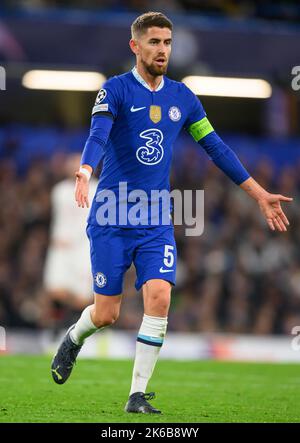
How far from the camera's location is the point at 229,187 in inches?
644

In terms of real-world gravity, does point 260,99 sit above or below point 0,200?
above

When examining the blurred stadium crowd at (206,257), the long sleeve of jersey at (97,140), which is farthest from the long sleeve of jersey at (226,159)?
the blurred stadium crowd at (206,257)

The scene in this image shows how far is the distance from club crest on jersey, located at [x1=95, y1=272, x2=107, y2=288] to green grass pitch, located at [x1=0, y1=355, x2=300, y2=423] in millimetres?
841

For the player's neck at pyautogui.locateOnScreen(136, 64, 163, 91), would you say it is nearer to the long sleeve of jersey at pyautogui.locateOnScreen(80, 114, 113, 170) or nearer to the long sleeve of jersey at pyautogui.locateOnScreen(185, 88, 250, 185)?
the long sleeve of jersey at pyautogui.locateOnScreen(185, 88, 250, 185)

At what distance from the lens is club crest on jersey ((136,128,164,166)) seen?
747cm

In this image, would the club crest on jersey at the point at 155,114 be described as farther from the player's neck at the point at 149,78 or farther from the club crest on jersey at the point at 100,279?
the club crest on jersey at the point at 100,279

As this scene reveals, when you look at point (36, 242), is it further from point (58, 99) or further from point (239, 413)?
point (239, 413)

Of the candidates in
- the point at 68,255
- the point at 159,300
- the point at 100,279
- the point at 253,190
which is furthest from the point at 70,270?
the point at 159,300

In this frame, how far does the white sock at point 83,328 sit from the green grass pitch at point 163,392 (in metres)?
0.46

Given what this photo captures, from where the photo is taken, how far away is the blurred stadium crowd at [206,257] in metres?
14.8

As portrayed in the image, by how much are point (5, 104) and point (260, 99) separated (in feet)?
13.3

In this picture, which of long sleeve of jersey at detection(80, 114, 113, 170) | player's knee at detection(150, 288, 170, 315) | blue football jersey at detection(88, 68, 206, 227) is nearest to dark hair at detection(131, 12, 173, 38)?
blue football jersey at detection(88, 68, 206, 227)
